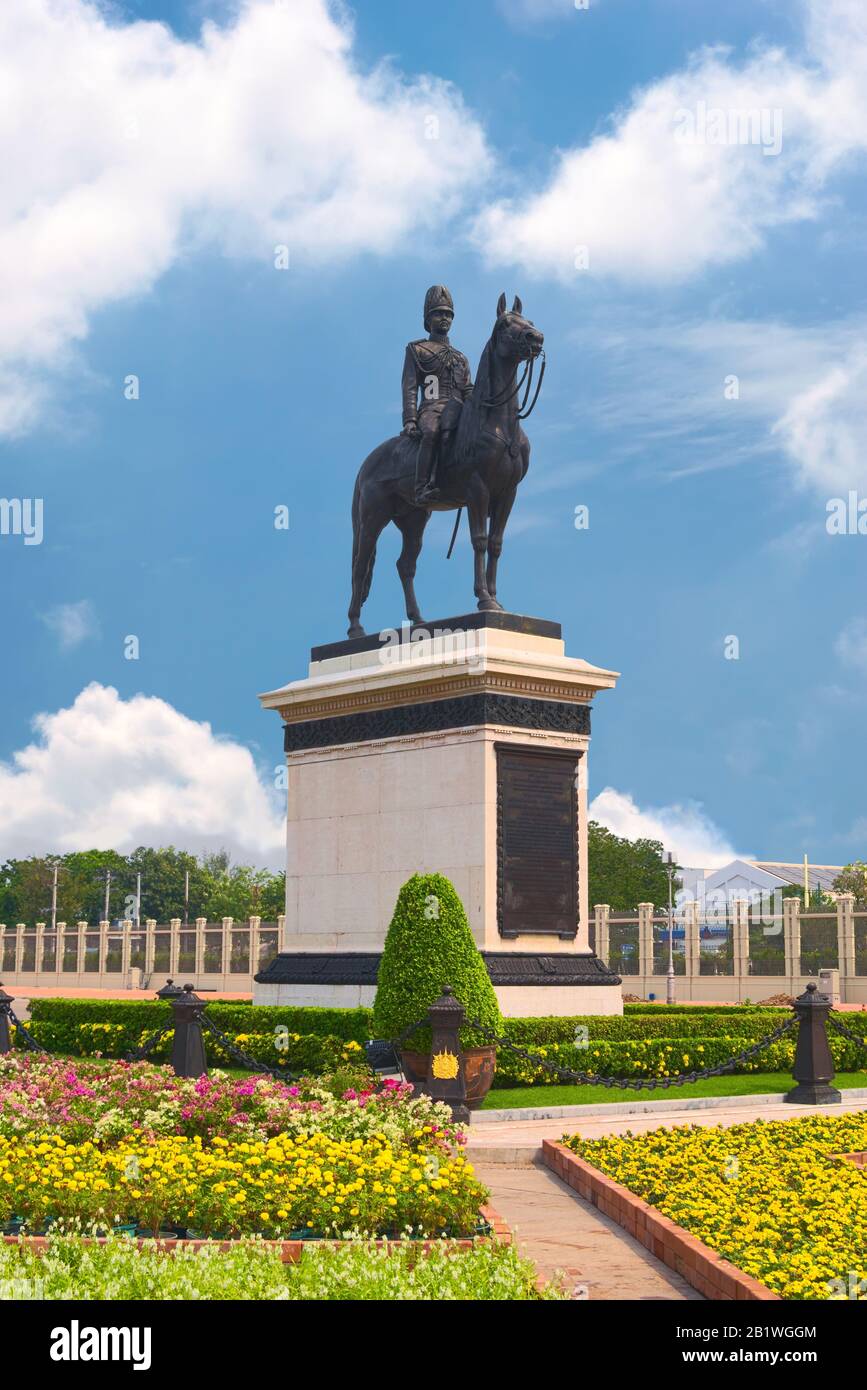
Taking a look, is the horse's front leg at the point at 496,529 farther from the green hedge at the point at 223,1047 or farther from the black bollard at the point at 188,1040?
the black bollard at the point at 188,1040

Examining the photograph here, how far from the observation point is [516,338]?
723 inches

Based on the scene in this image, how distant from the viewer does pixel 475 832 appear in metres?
17.6

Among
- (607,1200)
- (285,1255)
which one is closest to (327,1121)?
(607,1200)

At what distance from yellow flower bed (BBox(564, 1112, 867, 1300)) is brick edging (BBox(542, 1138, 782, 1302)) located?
3.3 inches

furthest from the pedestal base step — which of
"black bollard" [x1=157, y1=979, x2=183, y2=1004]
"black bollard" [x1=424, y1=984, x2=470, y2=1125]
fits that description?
"black bollard" [x1=424, y1=984, x2=470, y2=1125]

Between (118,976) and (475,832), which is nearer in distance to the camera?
(475,832)

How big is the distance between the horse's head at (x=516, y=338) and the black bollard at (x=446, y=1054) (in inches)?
310

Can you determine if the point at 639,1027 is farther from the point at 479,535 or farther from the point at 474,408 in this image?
the point at 474,408

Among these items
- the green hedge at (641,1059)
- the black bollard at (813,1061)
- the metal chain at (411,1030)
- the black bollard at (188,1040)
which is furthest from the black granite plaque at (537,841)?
the black bollard at (188,1040)

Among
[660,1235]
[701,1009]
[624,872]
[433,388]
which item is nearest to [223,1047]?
[433,388]

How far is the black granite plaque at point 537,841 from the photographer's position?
1762 centimetres
